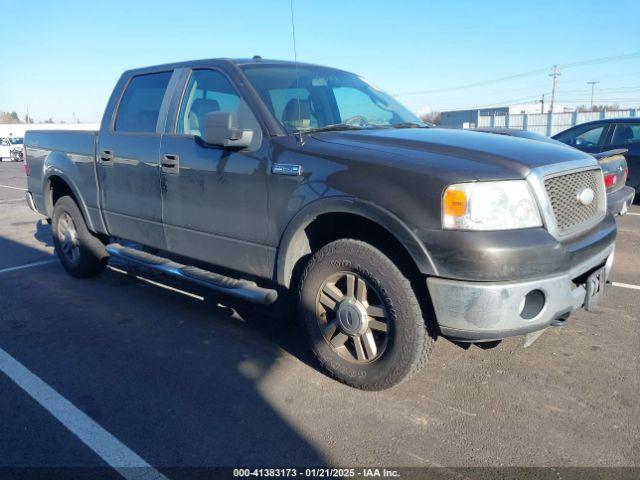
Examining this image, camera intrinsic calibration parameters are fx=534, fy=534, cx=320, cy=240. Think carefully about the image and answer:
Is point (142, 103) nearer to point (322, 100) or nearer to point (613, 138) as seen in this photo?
point (322, 100)

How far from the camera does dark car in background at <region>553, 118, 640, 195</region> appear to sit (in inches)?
383

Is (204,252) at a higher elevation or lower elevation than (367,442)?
higher

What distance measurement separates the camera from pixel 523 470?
2.47 meters

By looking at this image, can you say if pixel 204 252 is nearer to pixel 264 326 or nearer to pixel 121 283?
pixel 264 326

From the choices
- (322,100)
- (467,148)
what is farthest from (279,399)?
(322,100)

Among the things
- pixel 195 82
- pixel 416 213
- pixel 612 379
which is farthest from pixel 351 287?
pixel 195 82

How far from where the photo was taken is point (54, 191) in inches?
232

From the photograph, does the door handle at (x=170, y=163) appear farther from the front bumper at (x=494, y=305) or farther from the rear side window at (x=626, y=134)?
the rear side window at (x=626, y=134)

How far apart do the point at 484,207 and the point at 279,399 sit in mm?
1604

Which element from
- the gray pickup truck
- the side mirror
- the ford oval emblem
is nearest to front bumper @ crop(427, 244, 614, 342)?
the gray pickup truck

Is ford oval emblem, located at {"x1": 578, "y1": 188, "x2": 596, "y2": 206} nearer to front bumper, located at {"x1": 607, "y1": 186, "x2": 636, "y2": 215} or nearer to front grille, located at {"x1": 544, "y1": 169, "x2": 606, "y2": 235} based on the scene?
front grille, located at {"x1": 544, "y1": 169, "x2": 606, "y2": 235}

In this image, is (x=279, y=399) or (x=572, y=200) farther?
(x=279, y=399)

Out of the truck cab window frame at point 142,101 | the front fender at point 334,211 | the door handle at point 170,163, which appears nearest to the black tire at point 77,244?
the truck cab window frame at point 142,101

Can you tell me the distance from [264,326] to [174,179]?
135cm
